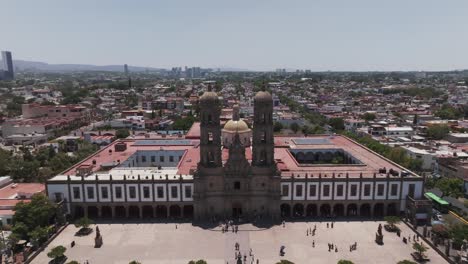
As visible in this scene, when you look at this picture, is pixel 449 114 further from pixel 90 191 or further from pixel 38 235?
pixel 38 235

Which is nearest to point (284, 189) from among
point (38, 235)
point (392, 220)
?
point (392, 220)

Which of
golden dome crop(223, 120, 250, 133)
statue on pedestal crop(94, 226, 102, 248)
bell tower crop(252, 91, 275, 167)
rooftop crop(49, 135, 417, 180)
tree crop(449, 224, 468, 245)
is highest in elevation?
bell tower crop(252, 91, 275, 167)

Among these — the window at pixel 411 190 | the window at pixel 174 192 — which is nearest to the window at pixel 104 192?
the window at pixel 174 192

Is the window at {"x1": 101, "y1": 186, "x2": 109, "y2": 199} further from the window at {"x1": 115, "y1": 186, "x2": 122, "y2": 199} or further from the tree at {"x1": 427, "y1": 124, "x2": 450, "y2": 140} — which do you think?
the tree at {"x1": 427, "y1": 124, "x2": 450, "y2": 140}

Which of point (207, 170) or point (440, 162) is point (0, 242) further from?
point (440, 162)

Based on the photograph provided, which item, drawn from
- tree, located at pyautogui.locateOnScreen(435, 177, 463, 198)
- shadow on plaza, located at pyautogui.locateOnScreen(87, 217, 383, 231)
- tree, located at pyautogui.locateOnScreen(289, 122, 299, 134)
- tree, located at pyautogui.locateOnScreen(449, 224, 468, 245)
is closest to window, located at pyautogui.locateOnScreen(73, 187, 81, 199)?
shadow on plaza, located at pyautogui.locateOnScreen(87, 217, 383, 231)

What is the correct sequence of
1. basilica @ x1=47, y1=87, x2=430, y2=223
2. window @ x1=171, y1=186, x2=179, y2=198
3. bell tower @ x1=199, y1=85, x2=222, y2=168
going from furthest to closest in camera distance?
window @ x1=171, y1=186, x2=179, y2=198
basilica @ x1=47, y1=87, x2=430, y2=223
bell tower @ x1=199, y1=85, x2=222, y2=168
